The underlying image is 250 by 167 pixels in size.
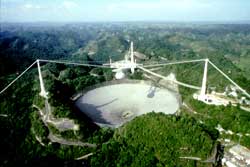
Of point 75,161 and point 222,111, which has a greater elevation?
point 222,111

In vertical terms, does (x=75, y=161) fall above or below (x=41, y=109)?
below

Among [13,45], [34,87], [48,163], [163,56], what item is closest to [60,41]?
[13,45]

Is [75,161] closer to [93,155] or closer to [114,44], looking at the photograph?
[93,155]

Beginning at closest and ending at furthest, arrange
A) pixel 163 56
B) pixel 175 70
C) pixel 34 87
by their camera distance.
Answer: pixel 34 87
pixel 175 70
pixel 163 56

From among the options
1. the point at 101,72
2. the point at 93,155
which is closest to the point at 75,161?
the point at 93,155

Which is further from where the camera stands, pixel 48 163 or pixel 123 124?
pixel 123 124

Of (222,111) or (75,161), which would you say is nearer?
(75,161)

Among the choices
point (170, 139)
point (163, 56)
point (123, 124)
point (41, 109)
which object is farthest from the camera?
point (163, 56)

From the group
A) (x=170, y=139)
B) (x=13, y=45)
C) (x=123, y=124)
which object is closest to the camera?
(x=170, y=139)

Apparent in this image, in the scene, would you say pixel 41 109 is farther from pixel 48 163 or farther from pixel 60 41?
pixel 60 41
